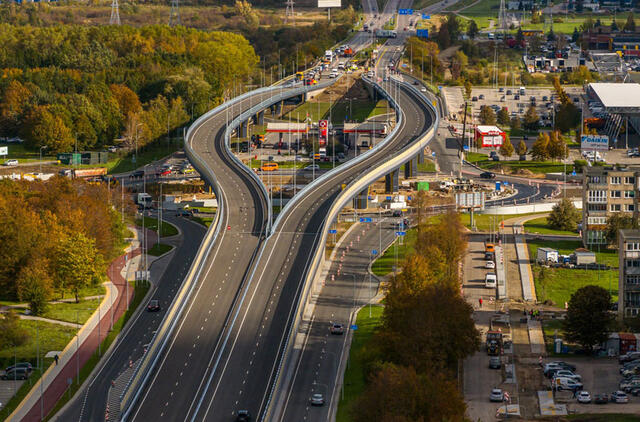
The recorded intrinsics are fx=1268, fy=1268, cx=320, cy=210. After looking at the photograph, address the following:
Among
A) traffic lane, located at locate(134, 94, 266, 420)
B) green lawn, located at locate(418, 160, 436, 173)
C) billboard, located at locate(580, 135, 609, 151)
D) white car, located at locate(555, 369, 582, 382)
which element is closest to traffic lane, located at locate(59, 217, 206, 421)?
traffic lane, located at locate(134, 94, 266, 420)

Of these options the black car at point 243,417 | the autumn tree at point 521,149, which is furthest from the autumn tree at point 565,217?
the black car at point 243,417

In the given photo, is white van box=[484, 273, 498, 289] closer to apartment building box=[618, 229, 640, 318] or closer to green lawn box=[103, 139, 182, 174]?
apartment building box=[618, 229, 640, 318]

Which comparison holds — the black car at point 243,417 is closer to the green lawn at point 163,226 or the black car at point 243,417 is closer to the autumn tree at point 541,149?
the green lawn at point 163,226

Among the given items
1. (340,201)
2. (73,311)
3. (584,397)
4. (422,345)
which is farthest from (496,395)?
(340,201)

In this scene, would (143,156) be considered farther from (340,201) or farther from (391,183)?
(340,201)

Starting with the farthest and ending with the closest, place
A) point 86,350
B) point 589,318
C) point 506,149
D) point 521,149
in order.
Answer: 1. point 506,149
2. point 521,149
3. point 86,350
4. point 589,318

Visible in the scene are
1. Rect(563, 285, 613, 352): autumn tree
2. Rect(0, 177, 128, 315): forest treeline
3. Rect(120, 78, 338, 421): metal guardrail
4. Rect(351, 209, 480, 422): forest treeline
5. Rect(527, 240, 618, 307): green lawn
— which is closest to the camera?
Rect(351, 209, 480, 422): forest treeline
